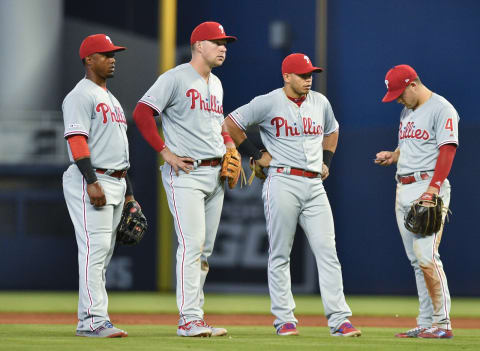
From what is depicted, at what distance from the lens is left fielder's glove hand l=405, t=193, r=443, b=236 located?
5648 millimetres

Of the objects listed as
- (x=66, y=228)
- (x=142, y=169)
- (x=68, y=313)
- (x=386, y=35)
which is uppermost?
(x=386, y=35)

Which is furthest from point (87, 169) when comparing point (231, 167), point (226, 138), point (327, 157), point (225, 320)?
point (225, 320)

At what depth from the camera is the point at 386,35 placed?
1095 centimetres

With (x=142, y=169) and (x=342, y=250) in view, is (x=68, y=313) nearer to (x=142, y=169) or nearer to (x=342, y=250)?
(x=142, y=169)

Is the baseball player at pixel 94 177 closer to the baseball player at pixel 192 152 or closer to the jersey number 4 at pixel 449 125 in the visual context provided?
the baseball player at pixel 192 152

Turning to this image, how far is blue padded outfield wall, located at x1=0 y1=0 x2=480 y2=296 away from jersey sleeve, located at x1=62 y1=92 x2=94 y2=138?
529cm

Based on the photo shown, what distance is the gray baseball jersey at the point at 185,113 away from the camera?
18.3 feet

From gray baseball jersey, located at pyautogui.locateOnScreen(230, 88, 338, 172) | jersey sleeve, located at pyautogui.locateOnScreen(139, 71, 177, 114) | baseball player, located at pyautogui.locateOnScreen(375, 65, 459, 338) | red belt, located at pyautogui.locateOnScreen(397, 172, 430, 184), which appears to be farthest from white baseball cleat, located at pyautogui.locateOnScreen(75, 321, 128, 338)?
red belt, located at pyautogui.locateOnScreen(397, 172, 430, 184)

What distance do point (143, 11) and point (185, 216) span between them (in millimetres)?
A: 6371

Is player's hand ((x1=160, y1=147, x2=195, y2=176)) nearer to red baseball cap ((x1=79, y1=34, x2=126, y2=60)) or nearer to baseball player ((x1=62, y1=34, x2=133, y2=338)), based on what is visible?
baseball player ((x1=62, y1=34, x2=133, y2=338))

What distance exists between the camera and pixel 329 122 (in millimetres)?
6094

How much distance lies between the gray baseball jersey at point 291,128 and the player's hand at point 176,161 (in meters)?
0.56

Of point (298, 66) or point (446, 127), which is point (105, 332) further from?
point (446, 127)

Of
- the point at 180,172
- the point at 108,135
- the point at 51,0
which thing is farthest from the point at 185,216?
the point at 51,0
